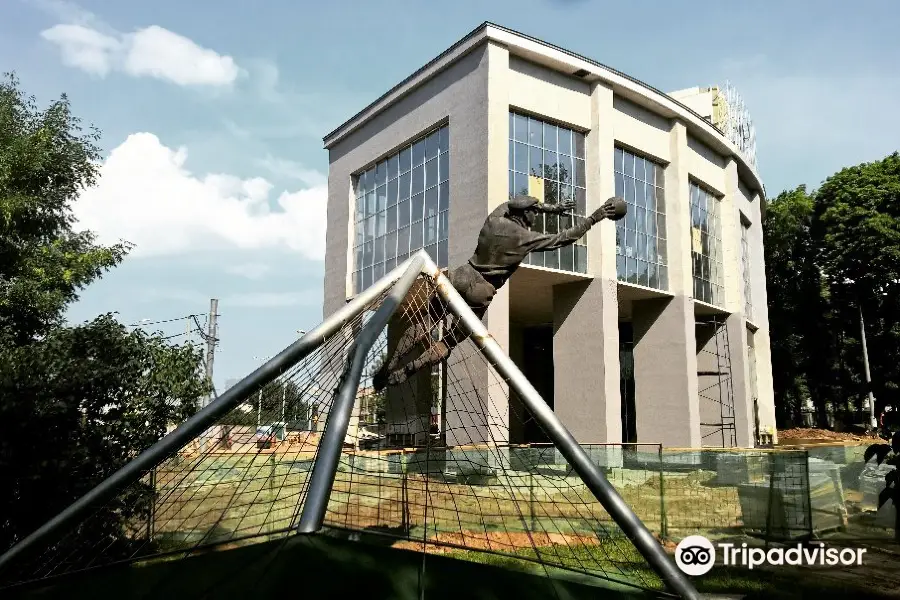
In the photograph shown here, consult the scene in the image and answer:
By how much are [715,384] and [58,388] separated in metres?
24.2

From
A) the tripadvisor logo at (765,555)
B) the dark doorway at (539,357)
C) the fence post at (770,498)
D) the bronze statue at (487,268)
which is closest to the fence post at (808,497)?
the tripadvisor logo at (765,555)

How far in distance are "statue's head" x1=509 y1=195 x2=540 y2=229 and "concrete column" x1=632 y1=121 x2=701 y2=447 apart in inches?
709

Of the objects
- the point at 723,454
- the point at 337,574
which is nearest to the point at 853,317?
the point at 723,454

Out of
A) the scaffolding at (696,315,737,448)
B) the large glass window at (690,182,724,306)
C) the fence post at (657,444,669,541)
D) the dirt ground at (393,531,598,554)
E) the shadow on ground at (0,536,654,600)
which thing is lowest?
the dirt ground at (393,531,598,554)

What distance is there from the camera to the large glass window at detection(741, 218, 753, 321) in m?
30.3

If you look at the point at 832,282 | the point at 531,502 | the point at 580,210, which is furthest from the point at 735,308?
the point at 531,502

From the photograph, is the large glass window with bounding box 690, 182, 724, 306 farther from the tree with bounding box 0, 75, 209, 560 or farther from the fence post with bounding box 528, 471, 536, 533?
the tree with bounding box 0, 75, 209, 560

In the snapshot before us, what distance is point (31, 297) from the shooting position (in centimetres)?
1216

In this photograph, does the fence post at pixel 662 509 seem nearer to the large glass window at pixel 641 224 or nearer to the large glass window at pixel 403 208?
the large glass window at pixel 403 208

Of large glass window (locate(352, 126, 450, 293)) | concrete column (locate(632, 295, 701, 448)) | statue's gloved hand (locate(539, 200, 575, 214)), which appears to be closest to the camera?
statue's gloved hand (locate(539, 200, 575, 214))

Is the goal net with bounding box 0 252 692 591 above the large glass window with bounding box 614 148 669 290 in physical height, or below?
below

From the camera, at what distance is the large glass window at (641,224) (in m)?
22.2

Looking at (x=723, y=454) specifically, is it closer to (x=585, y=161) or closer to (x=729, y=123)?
(x=585, y=161)

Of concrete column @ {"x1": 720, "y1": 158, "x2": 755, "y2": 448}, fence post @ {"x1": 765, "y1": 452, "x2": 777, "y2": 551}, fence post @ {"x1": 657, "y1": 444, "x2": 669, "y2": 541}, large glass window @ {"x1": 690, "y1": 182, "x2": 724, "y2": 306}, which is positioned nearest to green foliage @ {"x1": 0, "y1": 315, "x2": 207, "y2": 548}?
fence post @ {"x1": 657, "y1": 444, "x2": 669, "y2": 541}
